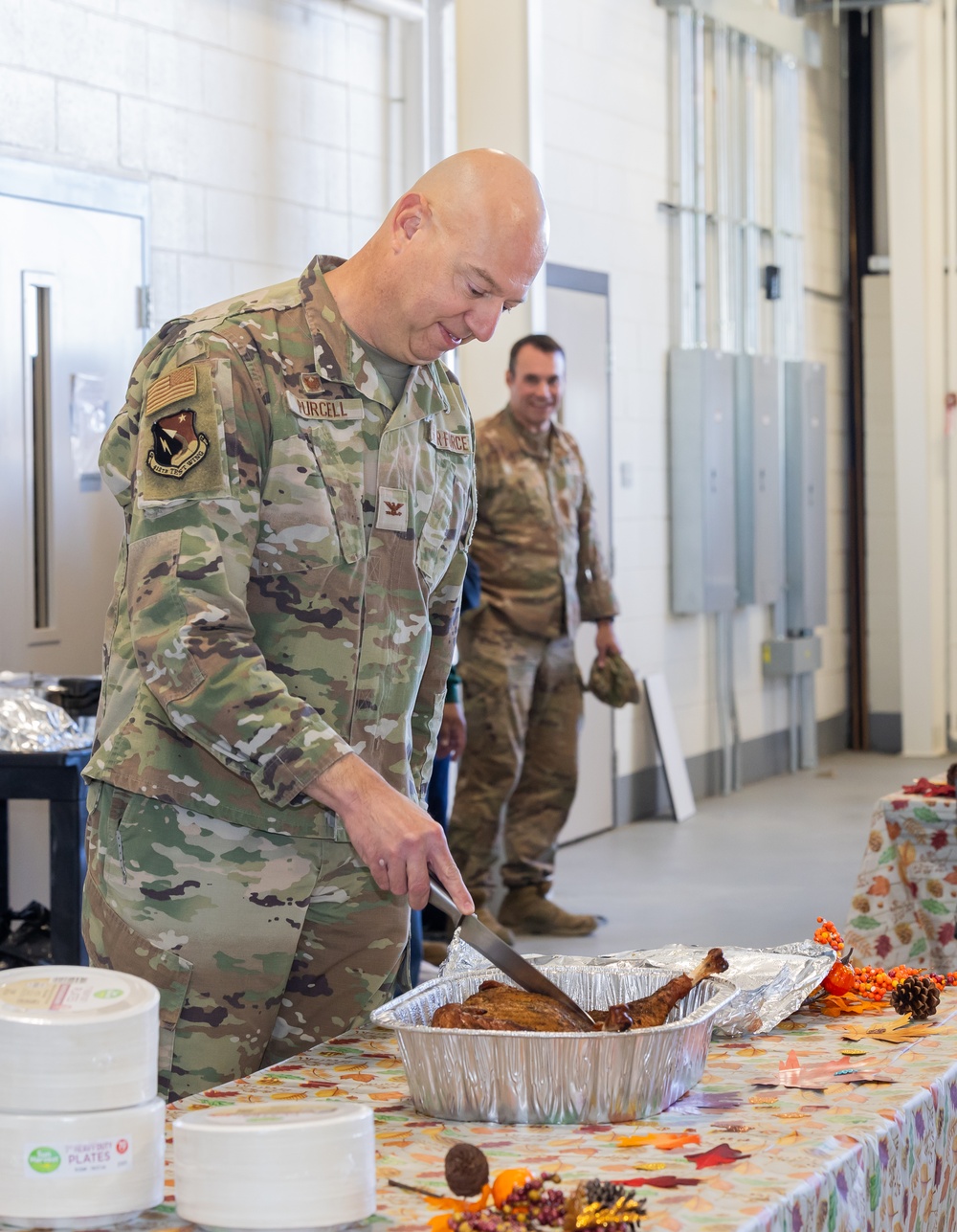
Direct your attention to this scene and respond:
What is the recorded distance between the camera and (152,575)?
1.81 m

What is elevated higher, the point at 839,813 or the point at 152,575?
the point at 152,575

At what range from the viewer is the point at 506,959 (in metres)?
1.70

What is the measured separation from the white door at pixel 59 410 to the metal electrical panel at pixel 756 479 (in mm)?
4348

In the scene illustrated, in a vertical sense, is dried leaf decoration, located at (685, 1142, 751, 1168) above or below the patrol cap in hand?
below

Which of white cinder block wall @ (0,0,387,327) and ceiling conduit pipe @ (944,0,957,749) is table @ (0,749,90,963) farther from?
ceiling conduit pipe @ (944,0,957,749)

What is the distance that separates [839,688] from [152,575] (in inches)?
336

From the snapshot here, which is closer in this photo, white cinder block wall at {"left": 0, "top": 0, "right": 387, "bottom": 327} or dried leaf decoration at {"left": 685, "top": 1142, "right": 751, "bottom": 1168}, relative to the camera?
dried leaf decoration at {"left": 685, "top": 1142, "right": 751, "bottom": 1168}

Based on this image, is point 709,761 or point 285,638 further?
point 709,761

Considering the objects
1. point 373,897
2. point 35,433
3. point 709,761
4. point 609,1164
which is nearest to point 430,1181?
point 609,1164

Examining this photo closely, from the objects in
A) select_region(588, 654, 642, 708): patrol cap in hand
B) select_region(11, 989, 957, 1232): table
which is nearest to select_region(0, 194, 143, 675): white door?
select_region(588, 654, 642, 708): patrol cap in hand

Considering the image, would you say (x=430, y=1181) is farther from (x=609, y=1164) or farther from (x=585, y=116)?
(x=585, y=116)

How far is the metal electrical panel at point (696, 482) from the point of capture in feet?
25.9

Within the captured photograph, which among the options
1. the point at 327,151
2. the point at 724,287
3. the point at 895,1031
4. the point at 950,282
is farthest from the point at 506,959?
the point at 950,282

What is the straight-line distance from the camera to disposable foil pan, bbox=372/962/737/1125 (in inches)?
58.7
